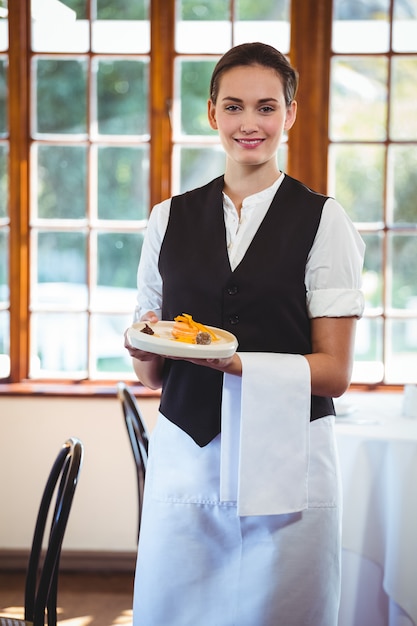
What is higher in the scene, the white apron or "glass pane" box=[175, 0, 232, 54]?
"glass pane" box=[175, 0, 232, 54]

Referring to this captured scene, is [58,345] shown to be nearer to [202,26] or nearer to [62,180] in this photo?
[62,180]

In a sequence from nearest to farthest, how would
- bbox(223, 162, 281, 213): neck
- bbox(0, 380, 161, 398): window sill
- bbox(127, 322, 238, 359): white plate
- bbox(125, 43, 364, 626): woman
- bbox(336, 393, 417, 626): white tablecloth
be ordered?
1. bbox(127, 322, 238, 359): white plate
2. bbox(125, 43, 364, 626): woman
3. bbox(223, 162, 281, 213): neck
4. bbox(336, 393, 417, 626): white tablecloth
5. bbox(0, 380, 161, 398): window sill

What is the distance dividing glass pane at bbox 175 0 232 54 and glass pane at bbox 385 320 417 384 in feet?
4.45

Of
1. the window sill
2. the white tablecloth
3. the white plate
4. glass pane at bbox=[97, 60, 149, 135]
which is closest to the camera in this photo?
the white plate

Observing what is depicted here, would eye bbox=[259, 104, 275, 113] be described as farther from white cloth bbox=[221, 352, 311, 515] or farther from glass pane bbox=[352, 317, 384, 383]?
glass pane bbox=[352, 317, 384, 383]

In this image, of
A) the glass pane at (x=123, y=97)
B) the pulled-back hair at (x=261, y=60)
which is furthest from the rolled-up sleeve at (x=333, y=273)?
the glass pane at (x=123, y=97)

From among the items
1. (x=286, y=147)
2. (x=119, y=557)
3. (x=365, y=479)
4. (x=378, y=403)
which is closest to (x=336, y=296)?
(x=365, y=479)

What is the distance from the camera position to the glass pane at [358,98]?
3184 millimetres

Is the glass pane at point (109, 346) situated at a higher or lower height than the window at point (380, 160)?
lower

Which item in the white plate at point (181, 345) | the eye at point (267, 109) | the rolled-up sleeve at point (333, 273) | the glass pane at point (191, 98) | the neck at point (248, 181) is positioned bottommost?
the white plate at point (181, 345)

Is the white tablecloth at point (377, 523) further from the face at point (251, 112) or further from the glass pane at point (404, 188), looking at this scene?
the glass pane at point (404, 188)

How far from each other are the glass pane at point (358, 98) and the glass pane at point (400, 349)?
0.78 m

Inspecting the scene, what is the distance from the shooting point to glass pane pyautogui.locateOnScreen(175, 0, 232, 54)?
3.18m

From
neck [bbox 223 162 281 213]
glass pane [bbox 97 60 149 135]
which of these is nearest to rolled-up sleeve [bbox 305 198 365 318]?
→ neck [bbox 223 162 281 213]
